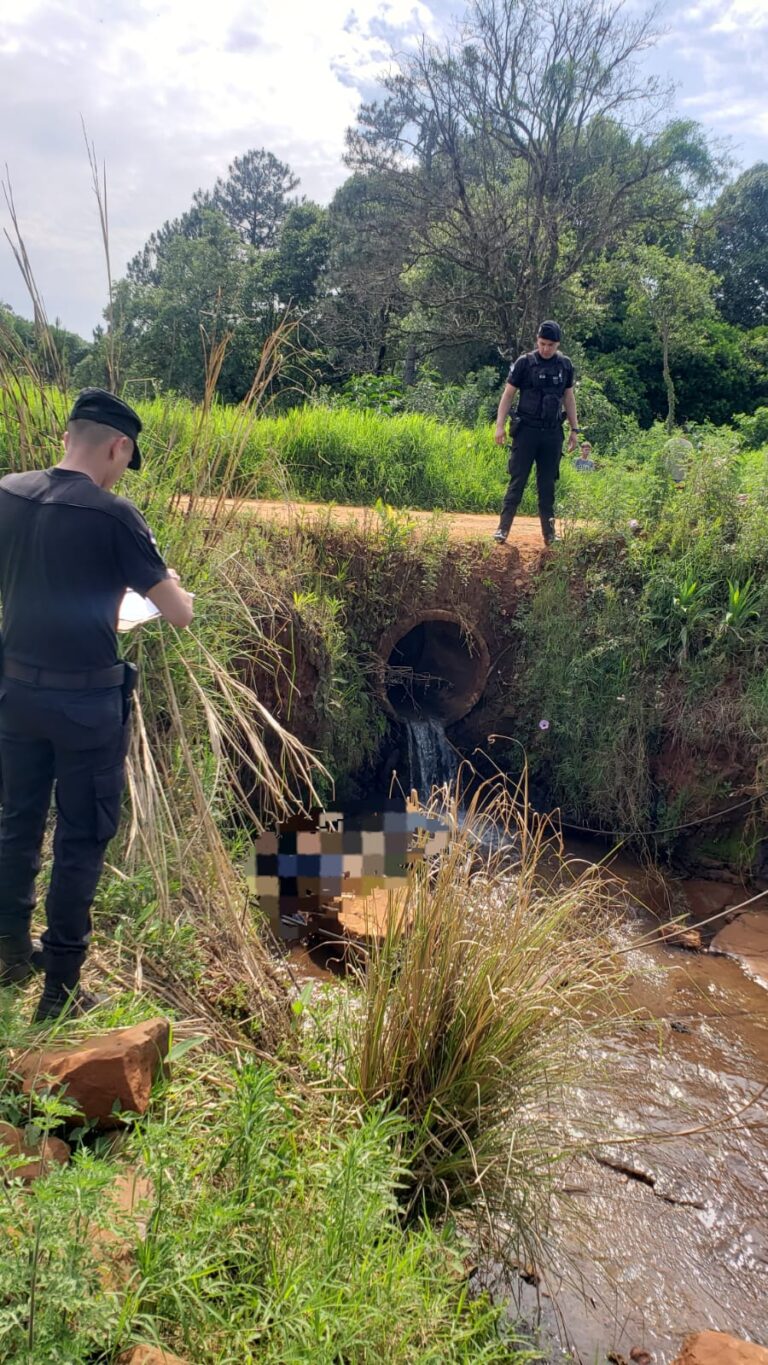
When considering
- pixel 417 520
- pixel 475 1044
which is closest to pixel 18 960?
pixel 475 1044

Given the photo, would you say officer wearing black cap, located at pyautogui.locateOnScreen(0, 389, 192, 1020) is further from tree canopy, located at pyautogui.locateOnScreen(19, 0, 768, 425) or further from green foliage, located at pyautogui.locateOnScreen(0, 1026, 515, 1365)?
tree canopy, located at pyautogui.locateOnScreen(19, 0, 768, 425)

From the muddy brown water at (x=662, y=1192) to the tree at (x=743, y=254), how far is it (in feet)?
71.6

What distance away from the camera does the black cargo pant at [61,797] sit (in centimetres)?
216

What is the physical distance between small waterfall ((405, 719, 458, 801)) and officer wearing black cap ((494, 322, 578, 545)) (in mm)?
1887

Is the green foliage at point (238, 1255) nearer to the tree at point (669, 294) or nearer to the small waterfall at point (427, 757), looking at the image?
the small waterfall at point (427, 757)

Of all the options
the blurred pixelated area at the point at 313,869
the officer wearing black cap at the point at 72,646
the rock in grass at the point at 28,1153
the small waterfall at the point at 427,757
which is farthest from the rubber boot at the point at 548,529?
the rock in grass at the point at 28,1153

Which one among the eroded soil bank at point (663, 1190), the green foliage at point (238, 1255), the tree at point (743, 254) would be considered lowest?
the eroded soil bank at point (663, 1190)

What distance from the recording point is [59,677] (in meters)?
2.14

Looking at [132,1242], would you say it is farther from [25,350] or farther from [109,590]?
[25,350]

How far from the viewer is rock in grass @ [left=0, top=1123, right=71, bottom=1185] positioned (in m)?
1.70

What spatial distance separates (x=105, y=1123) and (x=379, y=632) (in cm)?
466

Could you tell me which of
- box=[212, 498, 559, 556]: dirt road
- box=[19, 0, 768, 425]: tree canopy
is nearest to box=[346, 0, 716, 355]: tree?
box=[19, 0, 768, 425]: tree canopy

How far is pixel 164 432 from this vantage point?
13.6 feet

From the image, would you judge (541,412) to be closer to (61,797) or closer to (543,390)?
(543,390)
